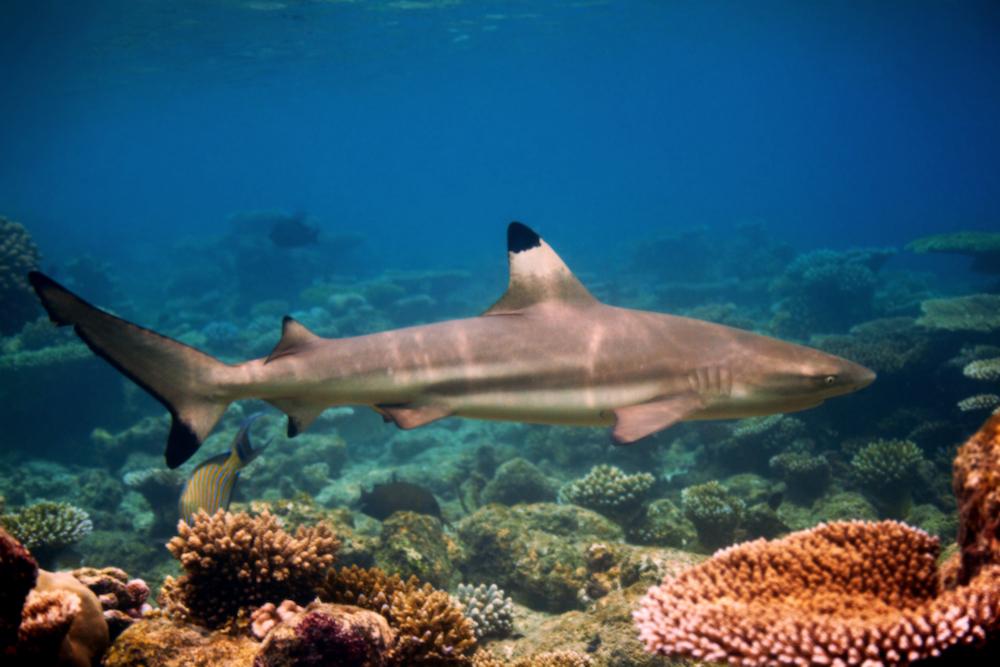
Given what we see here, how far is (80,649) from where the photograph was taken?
10.2 feet

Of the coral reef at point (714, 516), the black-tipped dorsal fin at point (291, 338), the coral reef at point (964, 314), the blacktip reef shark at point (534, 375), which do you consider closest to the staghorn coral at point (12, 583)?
the blacktip reef shark at point (534, 375)

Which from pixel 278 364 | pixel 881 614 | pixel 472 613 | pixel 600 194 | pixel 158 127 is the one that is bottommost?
pixel 472 613

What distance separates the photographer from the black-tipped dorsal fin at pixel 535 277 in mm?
4949

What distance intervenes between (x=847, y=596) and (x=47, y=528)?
9.61 m

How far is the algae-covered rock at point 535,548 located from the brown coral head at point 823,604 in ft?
14.0

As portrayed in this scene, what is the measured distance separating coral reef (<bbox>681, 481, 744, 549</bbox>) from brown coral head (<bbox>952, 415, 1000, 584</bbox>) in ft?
19.8

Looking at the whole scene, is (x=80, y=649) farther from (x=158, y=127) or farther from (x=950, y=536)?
(x=158, y=127)

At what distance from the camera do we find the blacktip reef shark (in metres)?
4.38

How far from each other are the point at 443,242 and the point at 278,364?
78.4m

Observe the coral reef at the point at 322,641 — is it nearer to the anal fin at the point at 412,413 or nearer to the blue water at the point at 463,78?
the anal fin at the point at 412,413

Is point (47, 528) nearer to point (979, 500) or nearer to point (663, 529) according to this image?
point (663, 529)

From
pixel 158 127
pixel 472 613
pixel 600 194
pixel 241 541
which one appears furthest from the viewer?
pixel 600 194

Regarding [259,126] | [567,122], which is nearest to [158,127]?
[259,126]

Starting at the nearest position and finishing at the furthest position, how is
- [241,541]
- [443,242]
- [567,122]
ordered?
[241,541] < [443,242] < [567,122]
